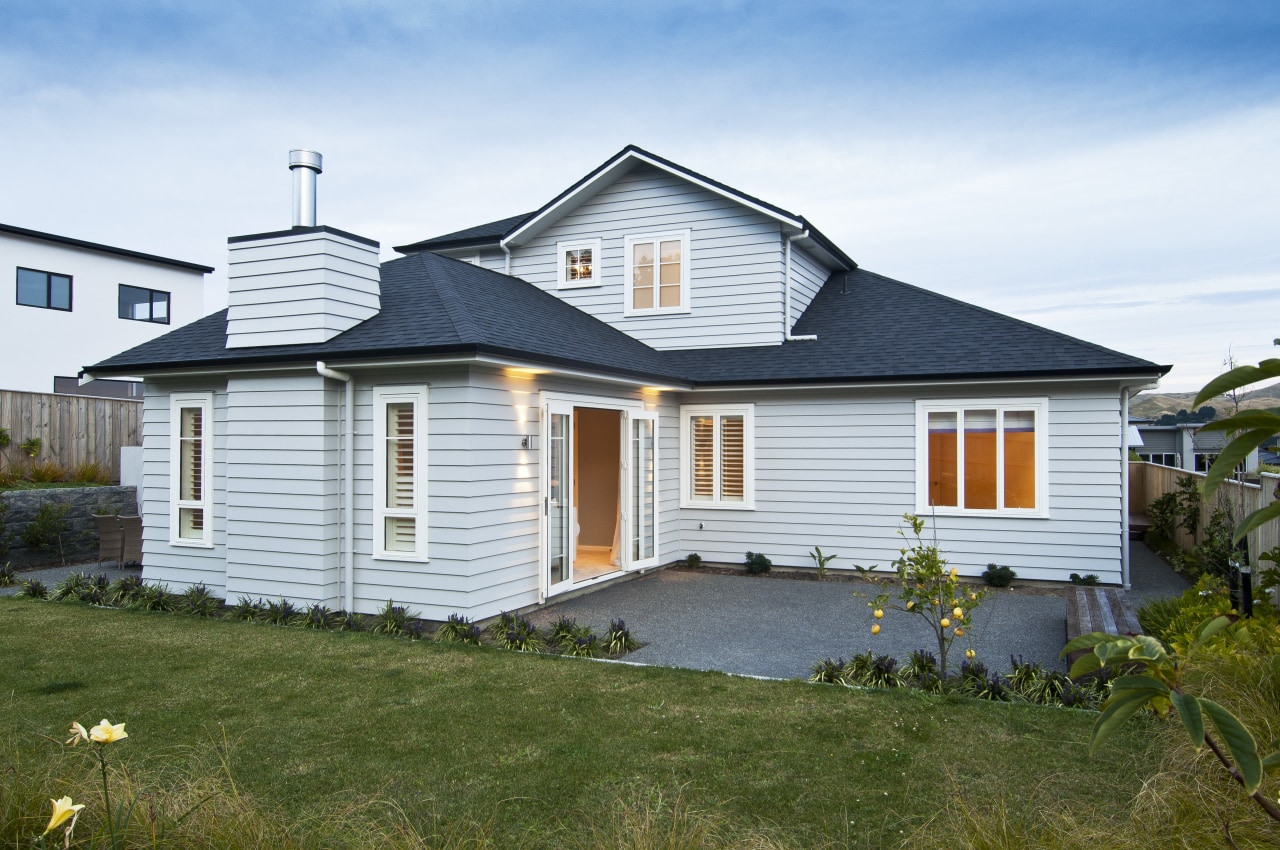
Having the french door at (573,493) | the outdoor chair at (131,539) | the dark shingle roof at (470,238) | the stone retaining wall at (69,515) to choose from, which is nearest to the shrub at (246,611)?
the french door at (573,493)

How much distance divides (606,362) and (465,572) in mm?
3349

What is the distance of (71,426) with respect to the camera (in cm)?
1571

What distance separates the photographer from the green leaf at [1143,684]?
147cm

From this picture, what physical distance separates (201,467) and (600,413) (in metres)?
6.15

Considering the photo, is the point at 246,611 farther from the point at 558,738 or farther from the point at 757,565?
the point at 757,565

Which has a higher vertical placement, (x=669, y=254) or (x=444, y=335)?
(x=669, y=254)

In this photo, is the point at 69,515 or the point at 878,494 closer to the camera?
the point at 878,494

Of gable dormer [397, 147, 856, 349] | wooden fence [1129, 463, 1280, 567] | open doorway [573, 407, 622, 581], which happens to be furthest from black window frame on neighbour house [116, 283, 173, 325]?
wooden fence [1129, 463, 1280, 567]

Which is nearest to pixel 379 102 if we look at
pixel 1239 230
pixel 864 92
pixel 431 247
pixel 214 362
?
pixel 431 247

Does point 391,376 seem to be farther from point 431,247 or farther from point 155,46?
point 155,46

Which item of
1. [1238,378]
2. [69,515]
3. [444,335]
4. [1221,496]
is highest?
[444,335]

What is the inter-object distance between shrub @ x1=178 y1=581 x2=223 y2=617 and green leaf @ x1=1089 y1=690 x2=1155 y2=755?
9.76 meters

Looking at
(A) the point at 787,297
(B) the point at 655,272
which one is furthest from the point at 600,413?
(A) the point at 787,297

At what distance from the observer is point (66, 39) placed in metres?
13.5
